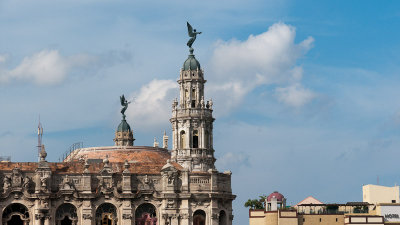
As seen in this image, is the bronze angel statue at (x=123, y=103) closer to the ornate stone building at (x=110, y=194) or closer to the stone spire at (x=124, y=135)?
the stone spire at (x=124, y=135)

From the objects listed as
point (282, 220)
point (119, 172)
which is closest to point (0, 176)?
point (119, 172)

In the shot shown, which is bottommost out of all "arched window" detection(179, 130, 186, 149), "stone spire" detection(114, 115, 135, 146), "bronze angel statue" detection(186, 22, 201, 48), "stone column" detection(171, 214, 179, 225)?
"stone column" detection(171, 214, 179, 225)

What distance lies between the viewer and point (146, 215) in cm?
9312

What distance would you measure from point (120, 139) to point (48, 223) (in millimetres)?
50105

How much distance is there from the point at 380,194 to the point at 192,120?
2631 centimetres

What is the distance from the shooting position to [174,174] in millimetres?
92938

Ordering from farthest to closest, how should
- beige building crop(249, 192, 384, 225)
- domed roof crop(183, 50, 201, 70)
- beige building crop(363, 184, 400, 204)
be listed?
domed roof crop(183, 50, 201, 70) → beige building crop(363, 184, 400, 204) → beige building crop(249, 192, 384, 225)

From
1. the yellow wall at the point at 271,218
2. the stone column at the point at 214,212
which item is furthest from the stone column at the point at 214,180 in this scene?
the yellow wall at the point at 271,218

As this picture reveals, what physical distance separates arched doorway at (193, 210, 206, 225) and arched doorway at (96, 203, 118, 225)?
7881 mm

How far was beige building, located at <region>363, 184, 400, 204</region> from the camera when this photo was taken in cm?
11550

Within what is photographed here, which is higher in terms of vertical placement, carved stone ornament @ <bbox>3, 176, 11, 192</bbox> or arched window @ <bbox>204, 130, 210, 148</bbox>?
arched window @ <bbox>204, 130, 210, 148</bbox>

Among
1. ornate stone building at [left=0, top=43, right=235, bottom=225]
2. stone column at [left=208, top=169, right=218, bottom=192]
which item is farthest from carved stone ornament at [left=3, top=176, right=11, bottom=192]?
stone column at [left=208, top=169, right=218, bottom=192]

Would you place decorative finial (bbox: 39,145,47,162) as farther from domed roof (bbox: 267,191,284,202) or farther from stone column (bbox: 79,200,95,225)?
domed roof (bbox: 267,191,284,202)

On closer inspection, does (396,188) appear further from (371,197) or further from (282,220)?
(282,220)
